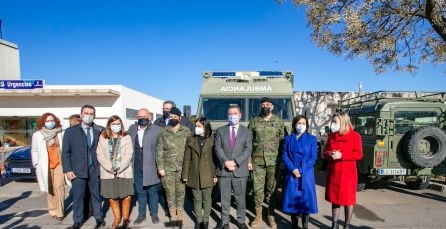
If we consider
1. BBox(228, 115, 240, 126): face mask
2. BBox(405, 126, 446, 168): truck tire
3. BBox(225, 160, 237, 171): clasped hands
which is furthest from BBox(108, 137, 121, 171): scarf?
BBox(405, 126, 446, 168): truck tire

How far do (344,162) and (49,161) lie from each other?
4949 millimetres

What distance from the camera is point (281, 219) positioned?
17.1 ft

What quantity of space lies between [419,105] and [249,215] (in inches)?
204

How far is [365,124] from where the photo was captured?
25.5ft

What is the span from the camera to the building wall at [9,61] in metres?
22.2

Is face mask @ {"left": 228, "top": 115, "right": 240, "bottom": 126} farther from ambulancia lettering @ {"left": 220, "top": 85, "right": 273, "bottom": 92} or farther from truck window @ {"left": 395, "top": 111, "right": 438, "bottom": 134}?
truck window @ {"left": 395, "top": 111, "right": 438, "bottom": 134}

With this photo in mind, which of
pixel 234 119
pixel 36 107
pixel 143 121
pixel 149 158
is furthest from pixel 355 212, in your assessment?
pixel 36 107

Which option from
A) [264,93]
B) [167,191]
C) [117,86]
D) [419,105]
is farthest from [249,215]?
[117,86]

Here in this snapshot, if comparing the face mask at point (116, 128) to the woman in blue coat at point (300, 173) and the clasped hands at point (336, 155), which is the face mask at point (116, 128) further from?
the clasped hands at point (336, 155)

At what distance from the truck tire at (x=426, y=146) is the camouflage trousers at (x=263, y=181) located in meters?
3.78

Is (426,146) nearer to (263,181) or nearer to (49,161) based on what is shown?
(263,181)

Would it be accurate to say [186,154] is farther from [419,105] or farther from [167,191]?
[419,105]

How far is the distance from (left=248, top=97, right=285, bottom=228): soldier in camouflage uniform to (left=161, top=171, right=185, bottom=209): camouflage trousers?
4.02 feet

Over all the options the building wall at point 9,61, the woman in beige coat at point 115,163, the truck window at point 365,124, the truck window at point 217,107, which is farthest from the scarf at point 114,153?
the building wall at point 9,61
